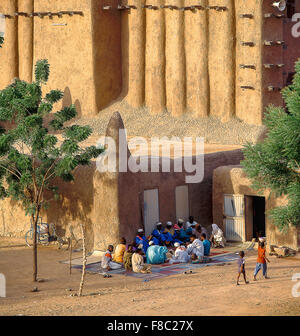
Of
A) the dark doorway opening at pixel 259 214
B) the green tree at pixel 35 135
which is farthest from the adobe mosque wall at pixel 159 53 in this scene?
the green tree at pixel 35 135

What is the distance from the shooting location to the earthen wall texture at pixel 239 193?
23.9 m

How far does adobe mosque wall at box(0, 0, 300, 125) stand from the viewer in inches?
1241

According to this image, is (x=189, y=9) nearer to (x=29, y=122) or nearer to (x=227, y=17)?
(x=227, y=17)

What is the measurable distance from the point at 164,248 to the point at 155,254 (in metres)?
0.29

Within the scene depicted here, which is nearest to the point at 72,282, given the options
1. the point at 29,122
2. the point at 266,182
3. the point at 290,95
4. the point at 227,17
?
the point at 29,122

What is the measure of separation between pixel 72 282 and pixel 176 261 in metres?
3.25

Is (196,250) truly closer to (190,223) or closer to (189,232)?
(189,232)

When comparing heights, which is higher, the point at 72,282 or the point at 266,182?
the point at 266,182

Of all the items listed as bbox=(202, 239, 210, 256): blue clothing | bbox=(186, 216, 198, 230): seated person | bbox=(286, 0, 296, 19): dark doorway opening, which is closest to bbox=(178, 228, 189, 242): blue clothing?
bbox=(186, 216, 198, 230): seated person

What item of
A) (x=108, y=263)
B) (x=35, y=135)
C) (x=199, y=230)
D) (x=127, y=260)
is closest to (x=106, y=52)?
(x=199, y=230)

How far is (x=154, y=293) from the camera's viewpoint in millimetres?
19531

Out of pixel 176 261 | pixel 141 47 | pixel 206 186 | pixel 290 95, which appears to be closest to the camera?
pixel 290 95

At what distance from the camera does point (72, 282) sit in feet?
69.0

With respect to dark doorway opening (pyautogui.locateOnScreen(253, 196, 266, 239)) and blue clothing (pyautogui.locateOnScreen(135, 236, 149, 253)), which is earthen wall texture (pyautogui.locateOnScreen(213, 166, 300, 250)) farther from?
blue clothing (pyautogui.locateOnScreen(135, 236, 149, 253))
